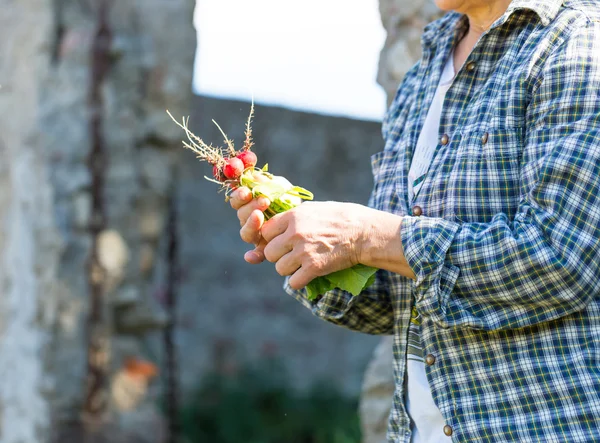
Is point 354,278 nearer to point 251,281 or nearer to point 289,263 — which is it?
point 289,263

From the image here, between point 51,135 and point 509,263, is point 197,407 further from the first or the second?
point 509,263

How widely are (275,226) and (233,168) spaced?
0.16 meters

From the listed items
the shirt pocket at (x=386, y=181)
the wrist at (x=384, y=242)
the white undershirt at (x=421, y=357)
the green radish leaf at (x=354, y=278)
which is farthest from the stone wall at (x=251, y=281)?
the wrist at (x=384, y=242)

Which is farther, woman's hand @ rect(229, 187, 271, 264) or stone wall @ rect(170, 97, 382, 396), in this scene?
stone wall @ rect(170, 97, 382, 396)

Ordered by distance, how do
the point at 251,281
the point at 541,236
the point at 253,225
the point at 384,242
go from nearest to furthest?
the point at 541,236, the point at 384,242, the point at 253,225, the point at 251,281

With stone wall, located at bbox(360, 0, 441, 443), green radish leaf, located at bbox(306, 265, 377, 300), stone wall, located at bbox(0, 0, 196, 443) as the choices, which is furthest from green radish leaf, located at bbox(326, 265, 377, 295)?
stone wall, located at bbox(0, 0, 196, 443)

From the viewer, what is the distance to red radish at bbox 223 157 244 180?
165 cm

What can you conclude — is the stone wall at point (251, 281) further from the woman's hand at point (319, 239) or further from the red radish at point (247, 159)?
the woman's hand at point (319, 239)

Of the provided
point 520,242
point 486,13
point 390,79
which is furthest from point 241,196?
point 390,79

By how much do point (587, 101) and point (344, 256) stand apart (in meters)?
0.54

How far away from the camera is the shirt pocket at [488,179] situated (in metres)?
1.53

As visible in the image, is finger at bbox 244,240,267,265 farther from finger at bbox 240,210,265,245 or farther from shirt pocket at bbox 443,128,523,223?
shirt pocket at bbox 443,128,523,223

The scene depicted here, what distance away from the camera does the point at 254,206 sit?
164 centimetres

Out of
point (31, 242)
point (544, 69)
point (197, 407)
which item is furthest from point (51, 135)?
point (544, 69)
